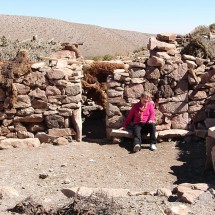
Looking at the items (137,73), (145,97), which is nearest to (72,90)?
(137,73)

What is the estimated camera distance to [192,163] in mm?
7656

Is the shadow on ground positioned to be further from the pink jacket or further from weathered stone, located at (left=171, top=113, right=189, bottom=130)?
weathered stone, located at (left=171, top=113, right=189, bottom=130)

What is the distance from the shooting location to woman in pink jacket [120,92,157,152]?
8.56 metres

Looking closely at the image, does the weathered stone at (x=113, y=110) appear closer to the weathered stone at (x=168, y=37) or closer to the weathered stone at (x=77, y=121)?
the weathered stone at (x=77, y=121)

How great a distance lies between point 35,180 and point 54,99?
247cm

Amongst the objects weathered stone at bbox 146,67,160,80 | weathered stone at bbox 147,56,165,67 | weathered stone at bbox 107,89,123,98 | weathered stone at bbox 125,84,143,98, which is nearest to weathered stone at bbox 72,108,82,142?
weathered stone at bbox 107,89,123,98

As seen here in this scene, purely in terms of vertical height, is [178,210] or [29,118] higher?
[29,118]

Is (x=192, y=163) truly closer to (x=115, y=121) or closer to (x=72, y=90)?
(x=115, y=121)

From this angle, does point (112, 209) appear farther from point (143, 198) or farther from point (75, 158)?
point (75, 158)

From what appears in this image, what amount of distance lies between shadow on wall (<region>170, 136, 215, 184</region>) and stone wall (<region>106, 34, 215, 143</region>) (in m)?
0.25

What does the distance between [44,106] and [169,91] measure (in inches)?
105

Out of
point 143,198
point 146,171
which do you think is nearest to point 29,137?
point 146,171

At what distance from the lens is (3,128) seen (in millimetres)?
8938

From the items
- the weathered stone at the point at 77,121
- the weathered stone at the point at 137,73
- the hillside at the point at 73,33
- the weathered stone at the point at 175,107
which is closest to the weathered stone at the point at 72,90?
the weathered stone at the point at 77,121
